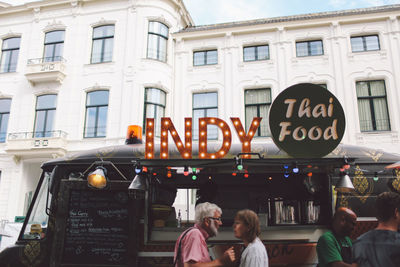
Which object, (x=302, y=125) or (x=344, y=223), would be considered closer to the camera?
(x=344, y=223)

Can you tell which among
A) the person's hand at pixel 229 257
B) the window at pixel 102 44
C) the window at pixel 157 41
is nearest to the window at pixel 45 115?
the window at pixel 102 44

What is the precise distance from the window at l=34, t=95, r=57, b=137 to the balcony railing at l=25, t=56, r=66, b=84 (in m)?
0.87

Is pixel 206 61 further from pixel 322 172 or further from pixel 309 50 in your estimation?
pixel 322 172

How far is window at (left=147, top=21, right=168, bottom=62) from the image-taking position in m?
16.0

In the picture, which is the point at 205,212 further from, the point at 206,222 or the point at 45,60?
the point at 45,60

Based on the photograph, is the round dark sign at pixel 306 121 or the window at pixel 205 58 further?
the window at pixel 205 58

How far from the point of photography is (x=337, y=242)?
327 centimetres

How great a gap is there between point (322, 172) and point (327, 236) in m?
1.88

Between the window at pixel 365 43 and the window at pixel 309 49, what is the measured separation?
4.58 feet

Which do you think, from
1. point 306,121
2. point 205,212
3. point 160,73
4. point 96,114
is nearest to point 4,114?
point 96,114

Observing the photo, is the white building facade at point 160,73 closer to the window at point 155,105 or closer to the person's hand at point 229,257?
the window at point 155,105

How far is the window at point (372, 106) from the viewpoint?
1376 centimetres

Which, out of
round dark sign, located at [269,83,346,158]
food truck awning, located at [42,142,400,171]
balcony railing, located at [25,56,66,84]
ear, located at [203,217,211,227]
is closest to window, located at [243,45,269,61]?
balcony railing, located at [25,56,66,84]

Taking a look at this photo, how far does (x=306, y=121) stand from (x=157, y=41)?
12.5 meters
